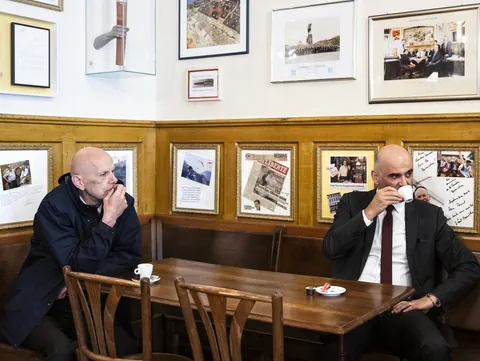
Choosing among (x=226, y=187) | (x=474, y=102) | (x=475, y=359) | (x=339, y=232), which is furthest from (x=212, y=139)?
(x=475, y=359)

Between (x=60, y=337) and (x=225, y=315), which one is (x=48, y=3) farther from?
(x=225, y=315)

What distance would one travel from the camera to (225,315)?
2361 mm

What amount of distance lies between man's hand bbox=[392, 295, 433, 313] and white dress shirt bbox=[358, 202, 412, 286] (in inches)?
7.6

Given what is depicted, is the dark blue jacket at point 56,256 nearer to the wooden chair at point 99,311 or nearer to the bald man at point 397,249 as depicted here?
the wooden chair at point 99,311

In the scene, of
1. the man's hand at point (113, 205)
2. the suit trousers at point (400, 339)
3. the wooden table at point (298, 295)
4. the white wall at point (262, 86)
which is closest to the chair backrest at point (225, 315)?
the wooden table at point (298, 295)

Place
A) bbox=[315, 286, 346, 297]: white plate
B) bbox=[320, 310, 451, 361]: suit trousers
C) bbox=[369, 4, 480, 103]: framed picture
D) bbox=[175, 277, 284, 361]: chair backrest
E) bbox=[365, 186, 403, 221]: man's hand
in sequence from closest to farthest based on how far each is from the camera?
1. bbox=[175, 277, 284, 361]: chair backrest
2. bbox=[315, 286, 346, 297]: white plate
3. bbox=[320, 310, 451, 361]: suit trousers
4. bbox=[365, 186, 403, 221]: man's hand
5. bbox=[369, 4, 480, 103]: framed picture

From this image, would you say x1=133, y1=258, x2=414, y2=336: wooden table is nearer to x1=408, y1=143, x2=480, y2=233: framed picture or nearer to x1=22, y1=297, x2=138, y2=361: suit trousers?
x1=22, y1=297, x2=138, y2=361: suit trousers

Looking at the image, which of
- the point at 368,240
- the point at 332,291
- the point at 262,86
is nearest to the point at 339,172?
the point at 368,240

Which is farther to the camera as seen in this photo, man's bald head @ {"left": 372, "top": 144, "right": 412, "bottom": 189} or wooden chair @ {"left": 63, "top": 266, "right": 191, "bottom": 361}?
man's bald head @ {"left": 372, "top": 144, "right": 412, "bottom": 189}

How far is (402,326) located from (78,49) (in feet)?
8.84

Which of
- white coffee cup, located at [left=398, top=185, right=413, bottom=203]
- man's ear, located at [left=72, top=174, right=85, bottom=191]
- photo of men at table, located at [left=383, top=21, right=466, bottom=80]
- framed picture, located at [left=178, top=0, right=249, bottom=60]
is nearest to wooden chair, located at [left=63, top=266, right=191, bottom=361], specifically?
man's ear, located at [left=72, top=174, right=85, bottom=191]

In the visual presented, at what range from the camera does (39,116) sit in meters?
4.02

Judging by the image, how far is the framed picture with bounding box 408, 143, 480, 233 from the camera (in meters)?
3.68

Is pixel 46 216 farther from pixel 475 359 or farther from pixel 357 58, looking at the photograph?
pixel 475 359
